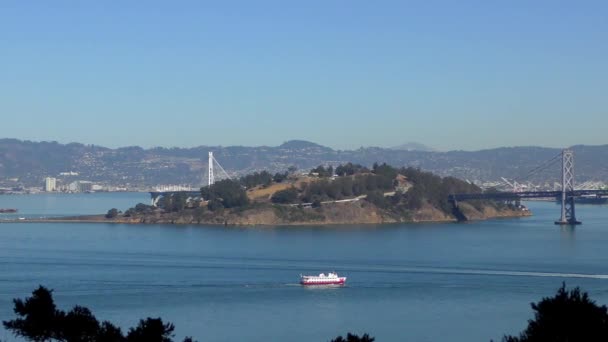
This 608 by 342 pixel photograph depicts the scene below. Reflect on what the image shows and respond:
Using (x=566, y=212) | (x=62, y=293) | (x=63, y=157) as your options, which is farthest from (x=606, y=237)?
(x=63, y=157)

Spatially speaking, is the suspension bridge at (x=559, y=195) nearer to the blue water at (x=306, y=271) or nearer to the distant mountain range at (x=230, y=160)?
the blue water at (x=306, y=271)

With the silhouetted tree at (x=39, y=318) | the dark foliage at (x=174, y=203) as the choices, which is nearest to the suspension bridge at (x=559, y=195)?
the dark foliage at (x=174, y=203)

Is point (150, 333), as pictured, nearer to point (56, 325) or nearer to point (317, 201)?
point (56, 325)

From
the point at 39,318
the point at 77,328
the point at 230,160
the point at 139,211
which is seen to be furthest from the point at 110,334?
the point at 230,160

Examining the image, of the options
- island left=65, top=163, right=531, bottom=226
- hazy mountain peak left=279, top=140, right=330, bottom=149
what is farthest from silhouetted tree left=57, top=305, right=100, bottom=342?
hazy mountain peak left=279, top=140, right=330, bottom=149

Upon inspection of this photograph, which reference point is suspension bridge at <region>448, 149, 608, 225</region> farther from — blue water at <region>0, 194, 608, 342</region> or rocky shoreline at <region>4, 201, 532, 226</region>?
blue water at <region>0, 194, 608, 342</region>

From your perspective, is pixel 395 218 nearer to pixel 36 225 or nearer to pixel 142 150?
pixel 36 225
